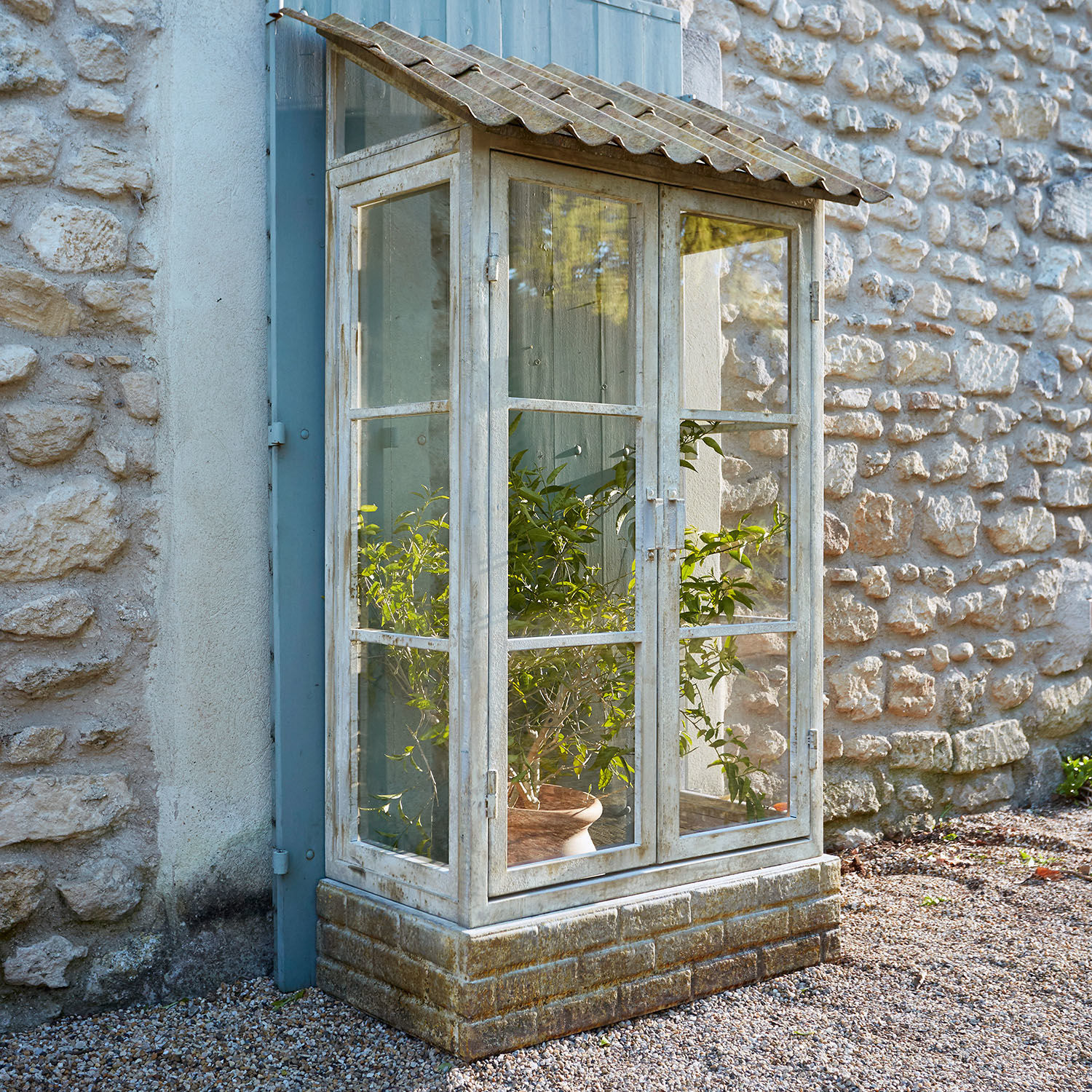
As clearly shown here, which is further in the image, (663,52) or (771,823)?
(663,52)

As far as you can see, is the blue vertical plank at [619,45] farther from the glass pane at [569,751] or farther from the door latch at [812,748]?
the door latch at [812,748]

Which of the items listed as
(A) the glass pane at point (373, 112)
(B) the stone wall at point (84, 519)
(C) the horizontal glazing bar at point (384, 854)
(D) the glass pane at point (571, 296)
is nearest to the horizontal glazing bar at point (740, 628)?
(D) the glass pane at point (571, 296)

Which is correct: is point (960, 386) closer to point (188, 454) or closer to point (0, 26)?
point (188, 454)

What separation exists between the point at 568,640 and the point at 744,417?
32.7 inches

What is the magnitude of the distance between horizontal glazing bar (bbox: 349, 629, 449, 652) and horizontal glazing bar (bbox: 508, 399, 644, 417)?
0.59m

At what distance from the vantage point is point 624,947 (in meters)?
2.94

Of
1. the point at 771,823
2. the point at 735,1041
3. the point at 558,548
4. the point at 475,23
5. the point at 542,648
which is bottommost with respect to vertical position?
the point at 735,1041

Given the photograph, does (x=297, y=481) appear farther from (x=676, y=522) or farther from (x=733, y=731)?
(x=733, y=731)

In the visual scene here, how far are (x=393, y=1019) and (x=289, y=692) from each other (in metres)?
0.85

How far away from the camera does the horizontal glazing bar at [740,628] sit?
3.13 m

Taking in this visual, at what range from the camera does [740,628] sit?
10.6ft

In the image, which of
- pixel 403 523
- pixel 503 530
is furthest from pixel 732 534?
pixel 403 523

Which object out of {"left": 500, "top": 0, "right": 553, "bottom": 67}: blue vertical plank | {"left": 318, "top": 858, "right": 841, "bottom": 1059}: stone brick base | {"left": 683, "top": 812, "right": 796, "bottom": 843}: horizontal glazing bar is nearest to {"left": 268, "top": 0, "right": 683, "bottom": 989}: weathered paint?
{"left": 318, "top": 858, "right": 841, "bottom": 1059}: stone brick base

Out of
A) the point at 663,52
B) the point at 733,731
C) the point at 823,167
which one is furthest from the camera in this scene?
the point at 663,52
